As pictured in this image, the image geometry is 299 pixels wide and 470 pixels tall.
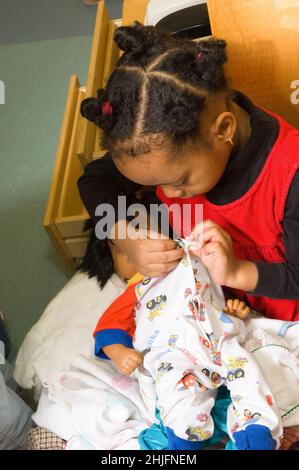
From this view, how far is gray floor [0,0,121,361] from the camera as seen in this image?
1.46 metres

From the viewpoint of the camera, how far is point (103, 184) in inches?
37.9

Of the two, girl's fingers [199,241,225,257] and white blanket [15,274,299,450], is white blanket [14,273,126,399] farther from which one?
girl's fingers [199,241,225,257]

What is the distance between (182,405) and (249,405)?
10 centimetres

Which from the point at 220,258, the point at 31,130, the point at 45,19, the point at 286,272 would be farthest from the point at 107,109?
the point at 45,19

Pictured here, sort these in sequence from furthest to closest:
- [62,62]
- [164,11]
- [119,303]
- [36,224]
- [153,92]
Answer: [62,62] → [36,224] → [164,11] → [119,303] → [153,92]

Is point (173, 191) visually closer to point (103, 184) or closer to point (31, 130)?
point (103, 184)

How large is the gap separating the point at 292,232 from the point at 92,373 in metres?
0.48

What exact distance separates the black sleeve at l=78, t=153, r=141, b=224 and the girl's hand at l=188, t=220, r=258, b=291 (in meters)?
0.27

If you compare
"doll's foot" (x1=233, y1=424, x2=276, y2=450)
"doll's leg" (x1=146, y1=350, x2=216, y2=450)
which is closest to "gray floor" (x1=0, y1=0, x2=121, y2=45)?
"doll's leg" (x1=146, y1=350, x2=216, y2=450)

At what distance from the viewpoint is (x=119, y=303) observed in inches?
36.3

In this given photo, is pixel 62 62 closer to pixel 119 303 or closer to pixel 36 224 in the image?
pixel 36 224

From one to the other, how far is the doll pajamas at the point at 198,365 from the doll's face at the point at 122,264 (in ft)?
0.78
